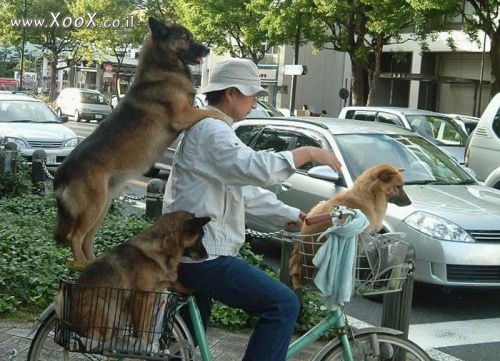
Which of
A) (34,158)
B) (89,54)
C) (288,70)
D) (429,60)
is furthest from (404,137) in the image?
(89,54)

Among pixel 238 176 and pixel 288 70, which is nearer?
pixel 238 176

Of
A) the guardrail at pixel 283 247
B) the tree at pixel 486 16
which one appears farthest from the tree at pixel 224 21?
the guardrail at pixel 283 247

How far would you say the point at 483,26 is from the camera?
2620 cm

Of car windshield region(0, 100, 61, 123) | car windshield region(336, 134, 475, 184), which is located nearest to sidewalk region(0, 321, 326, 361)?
car windshield region(336, 134, 475, 184)

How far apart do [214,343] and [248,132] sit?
15.7ft

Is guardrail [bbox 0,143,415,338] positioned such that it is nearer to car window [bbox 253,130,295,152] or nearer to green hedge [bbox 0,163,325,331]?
green hedge [bbox 0,163,325,331]

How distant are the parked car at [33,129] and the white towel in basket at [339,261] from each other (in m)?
12.0

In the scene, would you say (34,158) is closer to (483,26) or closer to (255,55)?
(483,26)

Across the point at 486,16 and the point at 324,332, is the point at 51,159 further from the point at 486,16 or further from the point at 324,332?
the point at 486,16

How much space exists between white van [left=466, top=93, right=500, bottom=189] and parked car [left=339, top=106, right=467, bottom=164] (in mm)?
3200

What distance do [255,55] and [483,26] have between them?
18032 mm

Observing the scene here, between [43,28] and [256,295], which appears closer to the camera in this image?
[256,295]

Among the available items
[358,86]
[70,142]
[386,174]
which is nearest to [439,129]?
[70,142]

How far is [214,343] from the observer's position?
585 centimetres
